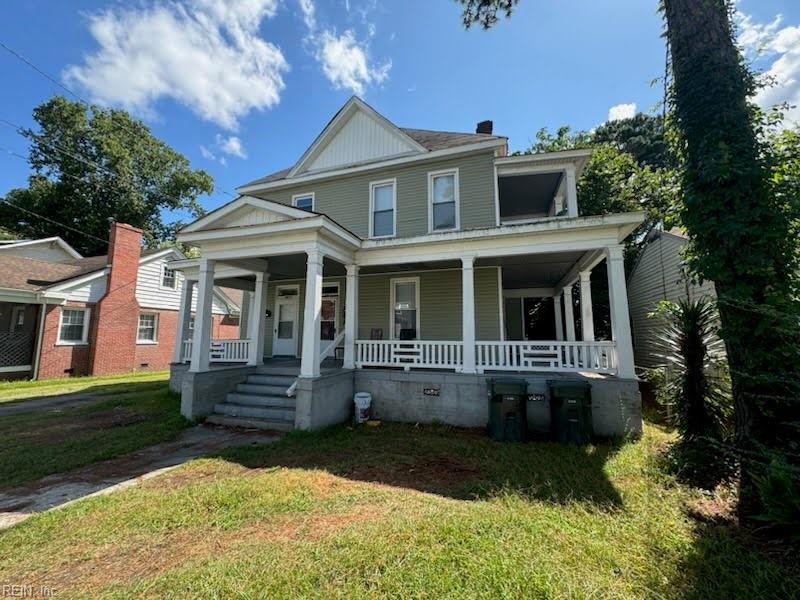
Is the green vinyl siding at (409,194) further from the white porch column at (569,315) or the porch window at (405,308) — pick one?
the white porch column at (569,315)

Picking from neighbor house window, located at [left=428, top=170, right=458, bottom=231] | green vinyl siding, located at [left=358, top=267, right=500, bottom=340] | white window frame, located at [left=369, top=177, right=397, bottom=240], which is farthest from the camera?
white window frame, located at [left=369, top=177, right=397, bottom=240]

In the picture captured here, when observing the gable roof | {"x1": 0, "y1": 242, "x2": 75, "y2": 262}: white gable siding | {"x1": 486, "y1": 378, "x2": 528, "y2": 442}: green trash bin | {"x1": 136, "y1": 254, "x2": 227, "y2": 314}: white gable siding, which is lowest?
{"x1": 486, "y1": 378, "x2": 528, "y2": 442}: green trash bin

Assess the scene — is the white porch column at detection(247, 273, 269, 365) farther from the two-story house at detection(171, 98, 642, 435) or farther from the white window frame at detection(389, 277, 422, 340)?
the white window frame at detection(389, 277, 422, 340)

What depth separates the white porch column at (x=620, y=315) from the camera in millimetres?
6219

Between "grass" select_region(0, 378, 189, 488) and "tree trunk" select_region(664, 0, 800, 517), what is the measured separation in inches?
345

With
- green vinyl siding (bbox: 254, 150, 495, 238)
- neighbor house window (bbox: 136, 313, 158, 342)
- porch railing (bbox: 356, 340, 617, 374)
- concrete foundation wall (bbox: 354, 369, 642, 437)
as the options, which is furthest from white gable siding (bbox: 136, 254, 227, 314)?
concrete foundation wall (bbox: 354, 369, 642, 437)

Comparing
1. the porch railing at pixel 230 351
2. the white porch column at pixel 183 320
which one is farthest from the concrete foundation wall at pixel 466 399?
the white porch column at pixel 183 320

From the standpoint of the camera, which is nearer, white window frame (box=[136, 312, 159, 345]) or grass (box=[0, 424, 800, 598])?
grass (box=[0, 424, 800, 598])

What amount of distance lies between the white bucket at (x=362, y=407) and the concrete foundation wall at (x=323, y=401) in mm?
317

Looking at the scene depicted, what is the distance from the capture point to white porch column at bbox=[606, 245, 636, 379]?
622 cm

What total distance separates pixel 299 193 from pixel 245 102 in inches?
268

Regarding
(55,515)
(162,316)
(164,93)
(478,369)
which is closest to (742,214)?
(478,369)

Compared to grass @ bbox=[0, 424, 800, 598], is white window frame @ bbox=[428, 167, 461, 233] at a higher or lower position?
higher

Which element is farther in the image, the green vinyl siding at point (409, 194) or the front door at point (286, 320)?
the front door at point (286, 320)
